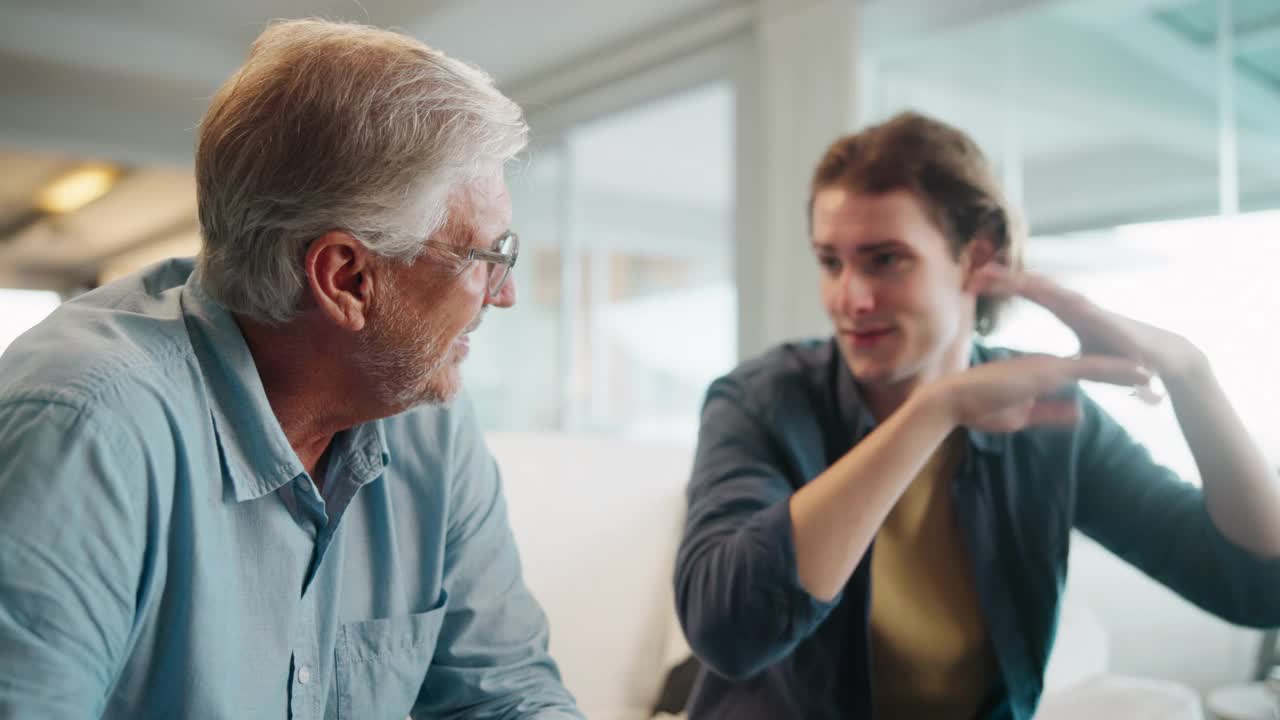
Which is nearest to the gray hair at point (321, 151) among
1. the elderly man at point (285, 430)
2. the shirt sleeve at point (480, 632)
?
the elderly man at point (285, 430)

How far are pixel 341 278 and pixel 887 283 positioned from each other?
66cm

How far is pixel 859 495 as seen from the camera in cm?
97

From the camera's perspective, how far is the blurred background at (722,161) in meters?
1.94

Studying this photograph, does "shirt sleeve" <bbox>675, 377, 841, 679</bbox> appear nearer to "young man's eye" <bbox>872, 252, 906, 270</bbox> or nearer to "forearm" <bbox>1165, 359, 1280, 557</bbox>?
"young man's eye" <bbox>872, 252, 906, 270</bbox>

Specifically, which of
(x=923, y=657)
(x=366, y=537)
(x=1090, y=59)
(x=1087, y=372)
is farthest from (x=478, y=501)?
(x=1090, y=59)

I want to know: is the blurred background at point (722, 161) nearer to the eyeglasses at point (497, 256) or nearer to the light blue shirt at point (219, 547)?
the eyeglasses at point (497, 256)

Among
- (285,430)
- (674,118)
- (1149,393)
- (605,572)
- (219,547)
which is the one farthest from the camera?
(674,118)

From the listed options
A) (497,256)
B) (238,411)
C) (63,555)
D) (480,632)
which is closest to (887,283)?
(497,256)

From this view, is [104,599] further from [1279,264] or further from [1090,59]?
[1090,59]

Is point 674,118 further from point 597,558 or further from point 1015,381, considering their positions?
point 1015,381

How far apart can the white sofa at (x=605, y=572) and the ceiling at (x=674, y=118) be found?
2.38ft

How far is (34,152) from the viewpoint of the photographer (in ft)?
11.8

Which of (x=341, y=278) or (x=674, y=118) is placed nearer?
(x=341, y=278)

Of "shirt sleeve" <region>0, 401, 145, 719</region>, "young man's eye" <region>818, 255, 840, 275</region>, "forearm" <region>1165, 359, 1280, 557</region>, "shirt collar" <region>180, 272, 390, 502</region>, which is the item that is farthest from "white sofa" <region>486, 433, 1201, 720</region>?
"shirt sleeve" <region>0, 401, 145, 719</region>
